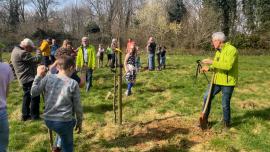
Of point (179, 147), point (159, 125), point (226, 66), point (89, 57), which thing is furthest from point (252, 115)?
point (89, 57)

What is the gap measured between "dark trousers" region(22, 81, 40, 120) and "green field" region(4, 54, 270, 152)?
0.24 meters

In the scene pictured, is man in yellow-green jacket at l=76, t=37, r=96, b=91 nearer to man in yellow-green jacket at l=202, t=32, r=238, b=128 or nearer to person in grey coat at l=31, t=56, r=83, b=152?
man in yellow-green jacket at l=202, t=32, r=238, b=128

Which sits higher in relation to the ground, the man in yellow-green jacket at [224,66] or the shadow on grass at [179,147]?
the man in yellow-green jacket at [224,66]

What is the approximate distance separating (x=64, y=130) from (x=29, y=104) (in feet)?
12.9

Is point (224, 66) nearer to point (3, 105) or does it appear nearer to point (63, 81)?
point (63, 81)

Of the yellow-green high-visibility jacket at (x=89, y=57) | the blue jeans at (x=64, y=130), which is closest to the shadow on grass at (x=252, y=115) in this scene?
the blue jeans at (x=64, y=130)

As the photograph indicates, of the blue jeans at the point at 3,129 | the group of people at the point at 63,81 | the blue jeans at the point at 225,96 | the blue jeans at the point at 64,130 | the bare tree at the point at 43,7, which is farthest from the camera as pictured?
the bare tree at the point at 43,7

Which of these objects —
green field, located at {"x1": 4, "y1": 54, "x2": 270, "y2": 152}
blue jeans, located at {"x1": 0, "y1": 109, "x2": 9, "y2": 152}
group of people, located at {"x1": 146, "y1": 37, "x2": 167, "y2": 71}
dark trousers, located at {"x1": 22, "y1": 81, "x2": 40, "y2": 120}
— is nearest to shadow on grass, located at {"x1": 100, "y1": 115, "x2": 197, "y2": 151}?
green field, located at {"x1": 4, "y1": 54, "x2": 270, "y2": 152}

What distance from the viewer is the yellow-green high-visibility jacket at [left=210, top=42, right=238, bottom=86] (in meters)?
6.79

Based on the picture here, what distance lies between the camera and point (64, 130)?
4730 millimetres

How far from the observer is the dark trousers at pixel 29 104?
8.07 m

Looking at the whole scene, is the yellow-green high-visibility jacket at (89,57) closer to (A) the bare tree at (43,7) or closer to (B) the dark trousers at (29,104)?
(B) the dark trousers at (29,104)

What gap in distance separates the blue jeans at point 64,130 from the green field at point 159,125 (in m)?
1.59

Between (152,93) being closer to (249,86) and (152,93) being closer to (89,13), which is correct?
(249,86)
